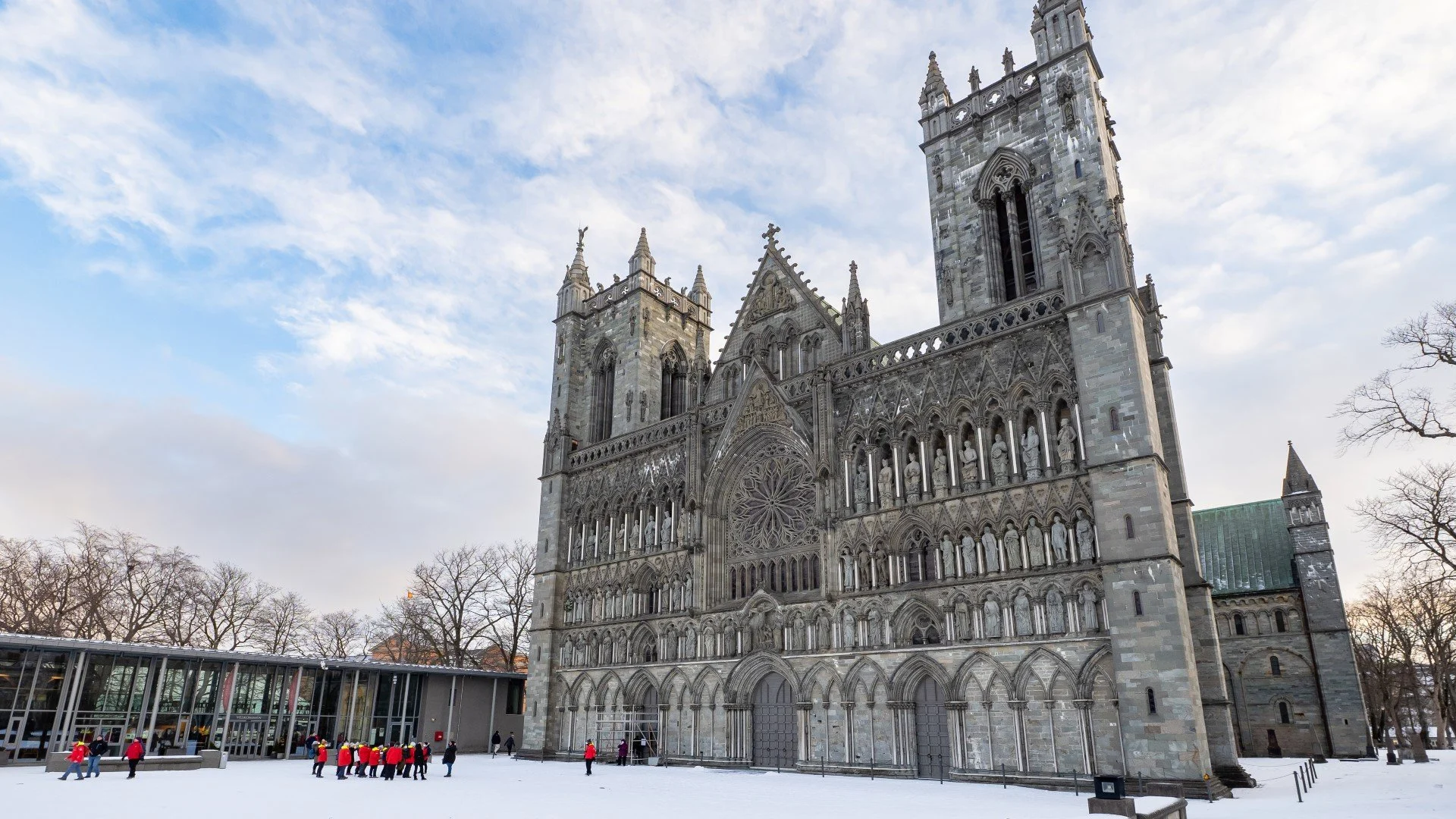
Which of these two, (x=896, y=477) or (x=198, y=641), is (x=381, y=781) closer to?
(x=896, y=477)

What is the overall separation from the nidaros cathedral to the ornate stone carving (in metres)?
0.11

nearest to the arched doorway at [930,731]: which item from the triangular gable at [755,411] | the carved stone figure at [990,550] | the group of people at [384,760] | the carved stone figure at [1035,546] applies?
the carved stone figure at [990,550]

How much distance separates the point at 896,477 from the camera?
28.2 meters

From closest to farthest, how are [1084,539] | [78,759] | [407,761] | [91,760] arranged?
[78,759]
[91,760]
[1084,539]
[407,761]

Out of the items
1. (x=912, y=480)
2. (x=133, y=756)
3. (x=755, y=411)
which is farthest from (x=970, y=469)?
(x=133, y=756)

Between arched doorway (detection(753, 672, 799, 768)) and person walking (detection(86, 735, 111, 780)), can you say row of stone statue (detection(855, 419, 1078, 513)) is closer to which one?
arched doorway (detection(753, 672, 799, 768))

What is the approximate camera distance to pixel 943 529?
26.3 metres

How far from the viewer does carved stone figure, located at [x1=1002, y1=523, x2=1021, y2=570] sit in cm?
2466

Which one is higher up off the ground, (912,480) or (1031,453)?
(1031,453)

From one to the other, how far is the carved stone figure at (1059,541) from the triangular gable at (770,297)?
13.2 metres

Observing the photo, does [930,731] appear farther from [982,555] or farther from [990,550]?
[990,550]

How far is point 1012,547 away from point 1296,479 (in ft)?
100.0

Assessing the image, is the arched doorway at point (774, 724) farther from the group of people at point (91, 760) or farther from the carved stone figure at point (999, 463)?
the group of people at point (91, 760)

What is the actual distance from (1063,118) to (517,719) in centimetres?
3780
